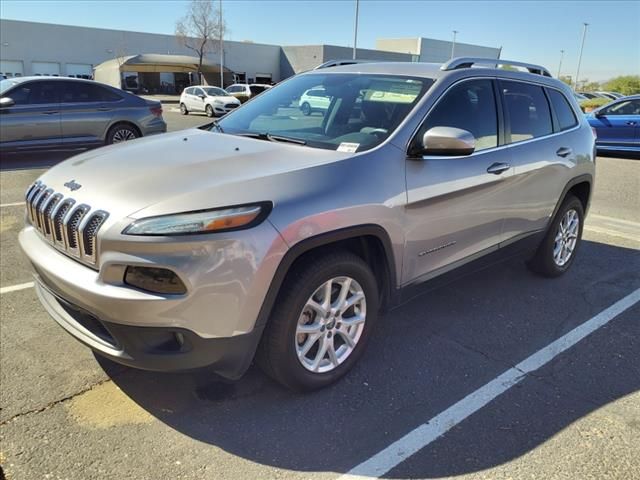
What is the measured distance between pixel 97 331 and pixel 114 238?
1.81ft

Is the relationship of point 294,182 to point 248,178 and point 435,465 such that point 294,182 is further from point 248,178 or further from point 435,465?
point 435,465

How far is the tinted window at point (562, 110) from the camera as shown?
15.6ft

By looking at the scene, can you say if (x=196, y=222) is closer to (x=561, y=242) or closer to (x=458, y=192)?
(x=458, y=192)

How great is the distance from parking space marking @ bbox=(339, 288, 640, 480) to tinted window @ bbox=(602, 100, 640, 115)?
434 inches

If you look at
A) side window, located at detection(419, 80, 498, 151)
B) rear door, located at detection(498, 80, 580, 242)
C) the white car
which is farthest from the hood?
rear door, located at detection(498, 80, 580, 242)

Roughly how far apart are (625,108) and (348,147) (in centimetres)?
1283

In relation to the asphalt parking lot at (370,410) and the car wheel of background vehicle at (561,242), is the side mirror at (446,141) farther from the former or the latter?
the car wheel of background vehicle at (561,242)

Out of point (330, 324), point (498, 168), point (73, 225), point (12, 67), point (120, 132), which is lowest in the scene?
point (330, 324)

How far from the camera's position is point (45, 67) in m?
49.3

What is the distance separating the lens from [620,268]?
17.7 ft

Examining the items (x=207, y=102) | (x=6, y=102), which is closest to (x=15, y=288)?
(x=6, y=102)

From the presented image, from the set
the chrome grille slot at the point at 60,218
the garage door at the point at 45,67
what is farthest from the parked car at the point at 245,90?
the chrome grille slot at the point at 60,218

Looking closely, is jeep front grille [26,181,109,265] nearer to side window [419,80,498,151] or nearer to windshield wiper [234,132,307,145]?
windshield wiper [234,132,307,145]

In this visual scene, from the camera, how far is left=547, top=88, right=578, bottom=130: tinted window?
4.75 m
